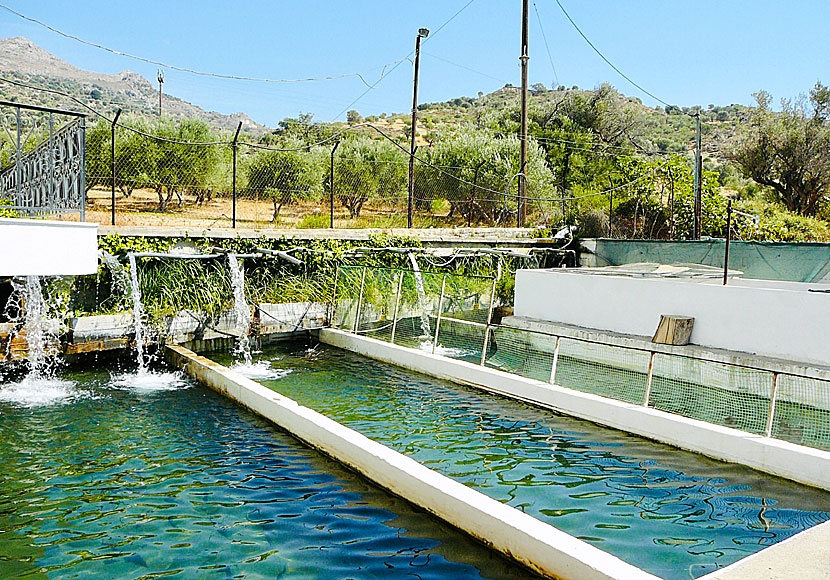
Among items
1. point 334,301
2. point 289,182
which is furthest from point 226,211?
point 334,301

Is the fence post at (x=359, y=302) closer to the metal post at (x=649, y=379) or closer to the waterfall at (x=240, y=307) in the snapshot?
the waterfall at (x=240, y=307)

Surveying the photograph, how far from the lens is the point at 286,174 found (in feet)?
92.1

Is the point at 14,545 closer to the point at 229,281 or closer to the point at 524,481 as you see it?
the point at 524,481

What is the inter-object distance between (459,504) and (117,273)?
9.24 metres

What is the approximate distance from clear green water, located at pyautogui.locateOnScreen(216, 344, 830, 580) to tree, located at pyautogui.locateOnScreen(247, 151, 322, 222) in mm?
18996

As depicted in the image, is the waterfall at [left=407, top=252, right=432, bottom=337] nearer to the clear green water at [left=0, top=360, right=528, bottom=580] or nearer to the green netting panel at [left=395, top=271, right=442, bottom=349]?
the green netting panel at [left=395, top=271, right=442, bottom=349]

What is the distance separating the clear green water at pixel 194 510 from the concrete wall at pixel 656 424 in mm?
3206

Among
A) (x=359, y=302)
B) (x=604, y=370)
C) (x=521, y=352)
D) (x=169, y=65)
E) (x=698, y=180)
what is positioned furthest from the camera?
(x=698, y=180)

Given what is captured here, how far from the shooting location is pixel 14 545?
4.89 metres

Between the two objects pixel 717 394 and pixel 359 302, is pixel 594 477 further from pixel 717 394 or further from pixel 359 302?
pixel 359 302

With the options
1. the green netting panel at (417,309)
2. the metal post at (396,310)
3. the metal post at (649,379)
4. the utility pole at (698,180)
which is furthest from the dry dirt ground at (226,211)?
the metal post at (649,379)

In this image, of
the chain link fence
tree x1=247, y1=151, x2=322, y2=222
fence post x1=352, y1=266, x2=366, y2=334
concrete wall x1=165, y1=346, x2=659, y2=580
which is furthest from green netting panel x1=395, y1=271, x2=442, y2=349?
tree x1=247, y1=151, x2=322, y2=222

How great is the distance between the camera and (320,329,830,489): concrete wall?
6133mm

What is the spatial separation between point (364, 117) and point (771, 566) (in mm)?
60006
